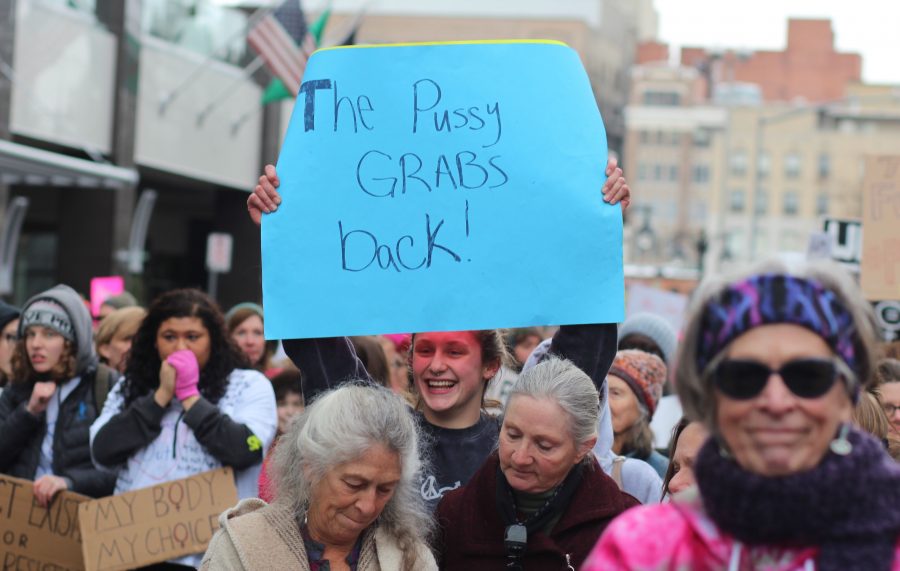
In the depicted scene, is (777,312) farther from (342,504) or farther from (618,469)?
(618,469)

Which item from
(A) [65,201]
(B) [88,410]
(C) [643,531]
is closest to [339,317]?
(C) [643,531]

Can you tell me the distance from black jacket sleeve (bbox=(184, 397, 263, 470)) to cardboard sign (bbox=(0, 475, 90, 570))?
73 cm

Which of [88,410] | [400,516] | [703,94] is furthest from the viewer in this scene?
[703,94]

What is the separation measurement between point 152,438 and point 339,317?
1928 millimetres

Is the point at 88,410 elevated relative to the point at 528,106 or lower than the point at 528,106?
lower

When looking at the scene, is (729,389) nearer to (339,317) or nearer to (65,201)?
(339,317)

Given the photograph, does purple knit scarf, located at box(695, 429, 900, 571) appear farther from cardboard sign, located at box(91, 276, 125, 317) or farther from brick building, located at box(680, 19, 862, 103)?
brick building, located at box(680, 19, 862, 103)

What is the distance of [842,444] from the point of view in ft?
7.21

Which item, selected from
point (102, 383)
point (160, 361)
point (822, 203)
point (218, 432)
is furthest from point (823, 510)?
point (822, 203)

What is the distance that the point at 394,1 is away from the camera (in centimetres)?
7894

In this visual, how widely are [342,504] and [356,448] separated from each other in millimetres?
137

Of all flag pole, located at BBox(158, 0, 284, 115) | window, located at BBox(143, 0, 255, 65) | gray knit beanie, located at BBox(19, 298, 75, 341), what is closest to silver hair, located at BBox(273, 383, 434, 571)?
gray knit beanie, located at BBox(19, 298, 75, 341)

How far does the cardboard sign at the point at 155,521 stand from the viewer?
565 centimetres

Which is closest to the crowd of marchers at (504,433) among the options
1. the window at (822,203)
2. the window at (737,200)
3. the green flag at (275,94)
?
the green flag at (275,94)
